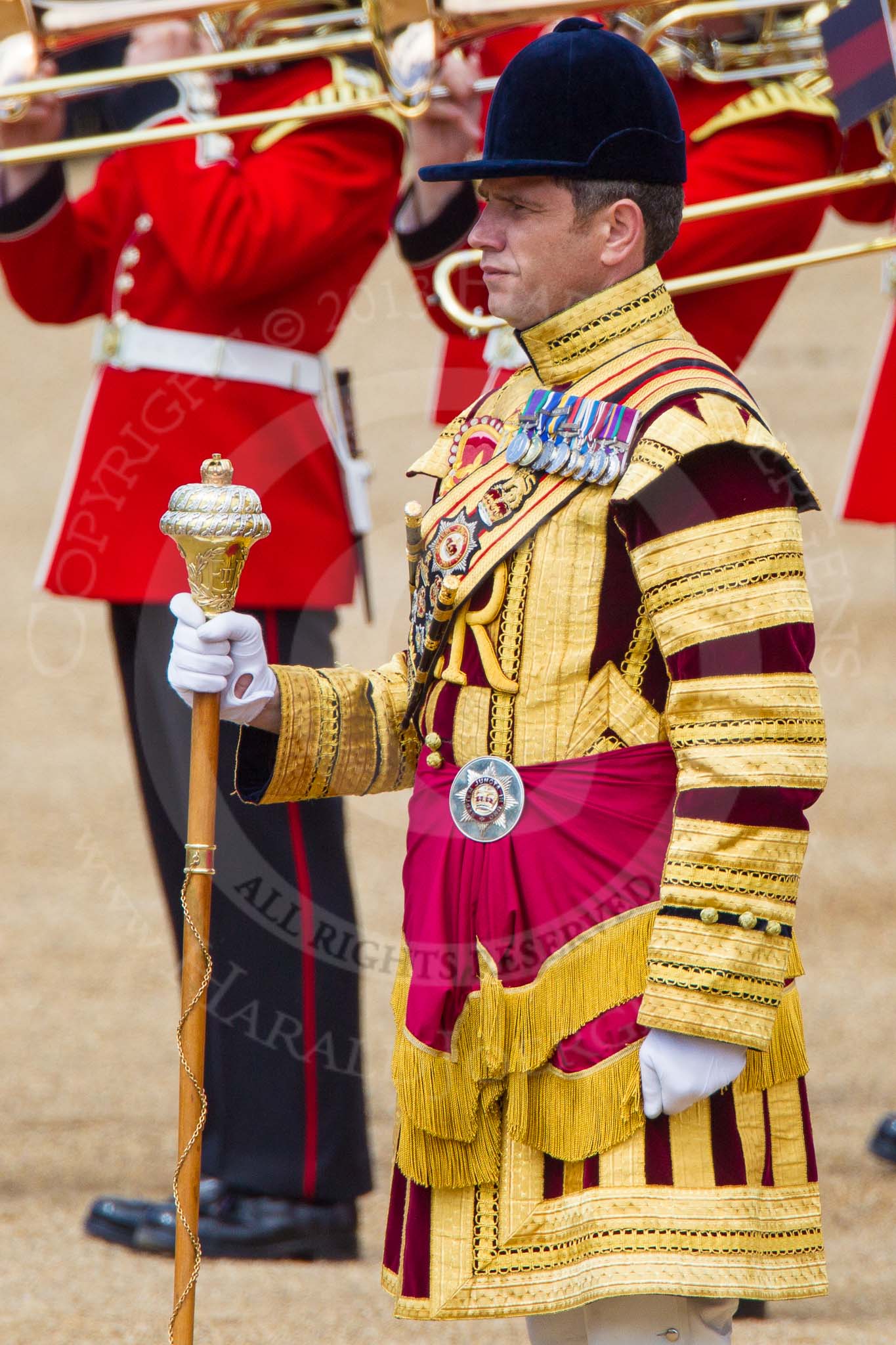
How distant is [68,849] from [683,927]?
156 inches

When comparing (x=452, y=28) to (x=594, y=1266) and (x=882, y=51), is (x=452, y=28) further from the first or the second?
(x=594, y=1266)

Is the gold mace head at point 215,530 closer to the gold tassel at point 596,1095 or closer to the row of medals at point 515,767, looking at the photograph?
the row of medals at point 515,767

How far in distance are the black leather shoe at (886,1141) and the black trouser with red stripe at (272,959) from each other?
99 cm

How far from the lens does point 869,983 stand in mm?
4715

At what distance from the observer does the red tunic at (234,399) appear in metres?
3.27

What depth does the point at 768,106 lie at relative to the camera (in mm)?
3285

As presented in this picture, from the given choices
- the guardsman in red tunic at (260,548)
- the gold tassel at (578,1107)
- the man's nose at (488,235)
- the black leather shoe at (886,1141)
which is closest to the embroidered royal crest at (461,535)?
the man's nose at (488,235)

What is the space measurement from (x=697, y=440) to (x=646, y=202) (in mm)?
294

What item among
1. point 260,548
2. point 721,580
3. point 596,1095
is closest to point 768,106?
point 260,548

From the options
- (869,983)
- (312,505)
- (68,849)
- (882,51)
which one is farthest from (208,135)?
(68,849)

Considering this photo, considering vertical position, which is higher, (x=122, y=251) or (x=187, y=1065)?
(x=122, y=251)

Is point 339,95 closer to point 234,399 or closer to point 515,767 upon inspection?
point 234,399

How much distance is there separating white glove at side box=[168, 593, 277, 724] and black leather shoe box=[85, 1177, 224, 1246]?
1.37 m

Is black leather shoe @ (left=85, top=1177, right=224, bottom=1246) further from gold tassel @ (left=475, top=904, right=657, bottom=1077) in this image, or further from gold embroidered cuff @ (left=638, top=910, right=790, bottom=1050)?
gold embroidered cuff @ (left=638, top=910, right=790, bottom=1050)
